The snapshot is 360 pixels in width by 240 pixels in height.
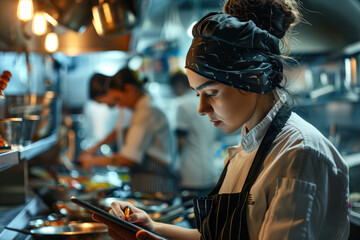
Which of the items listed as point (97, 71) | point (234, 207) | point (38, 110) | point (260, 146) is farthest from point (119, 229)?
point (97, 71)

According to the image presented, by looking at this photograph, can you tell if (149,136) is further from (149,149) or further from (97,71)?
(97,71)

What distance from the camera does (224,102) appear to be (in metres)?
1.21

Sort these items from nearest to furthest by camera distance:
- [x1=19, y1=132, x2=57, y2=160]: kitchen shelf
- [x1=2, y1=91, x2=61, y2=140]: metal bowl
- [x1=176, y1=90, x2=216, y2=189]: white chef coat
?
[x1=19, y1=132, x2=57, y2=160]: kitchen shelf, [x1=2, y1=91, x2=61, y2=140]: metal bowl, [x1=176, y1=90, x2=216, y2=189]: white chef coat

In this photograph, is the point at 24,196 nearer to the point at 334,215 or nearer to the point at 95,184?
the point at 95,184

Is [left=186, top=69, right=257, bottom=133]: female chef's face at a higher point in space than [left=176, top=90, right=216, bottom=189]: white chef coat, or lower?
higher

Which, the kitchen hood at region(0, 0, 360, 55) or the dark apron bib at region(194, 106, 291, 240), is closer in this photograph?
the dark apron bib at region(194, 106, 291, 240)

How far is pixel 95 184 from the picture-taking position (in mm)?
2945

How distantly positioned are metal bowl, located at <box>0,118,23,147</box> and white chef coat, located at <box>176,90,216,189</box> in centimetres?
241

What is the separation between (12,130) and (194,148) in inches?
101

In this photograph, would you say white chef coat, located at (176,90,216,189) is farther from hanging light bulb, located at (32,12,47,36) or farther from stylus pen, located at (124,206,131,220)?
stylus pen, located at (124,206,131,220)

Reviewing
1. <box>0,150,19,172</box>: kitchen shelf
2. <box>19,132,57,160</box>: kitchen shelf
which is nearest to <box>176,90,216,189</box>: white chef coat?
<box>19,132,57,160</box>: kitchen shelf

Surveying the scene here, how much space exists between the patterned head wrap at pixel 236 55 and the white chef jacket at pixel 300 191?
0.60ft

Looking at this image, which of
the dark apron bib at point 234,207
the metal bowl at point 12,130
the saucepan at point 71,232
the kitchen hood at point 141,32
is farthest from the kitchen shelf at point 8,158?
the kitchen hood at point 141,32

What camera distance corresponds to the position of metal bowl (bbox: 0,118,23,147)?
1653mm
